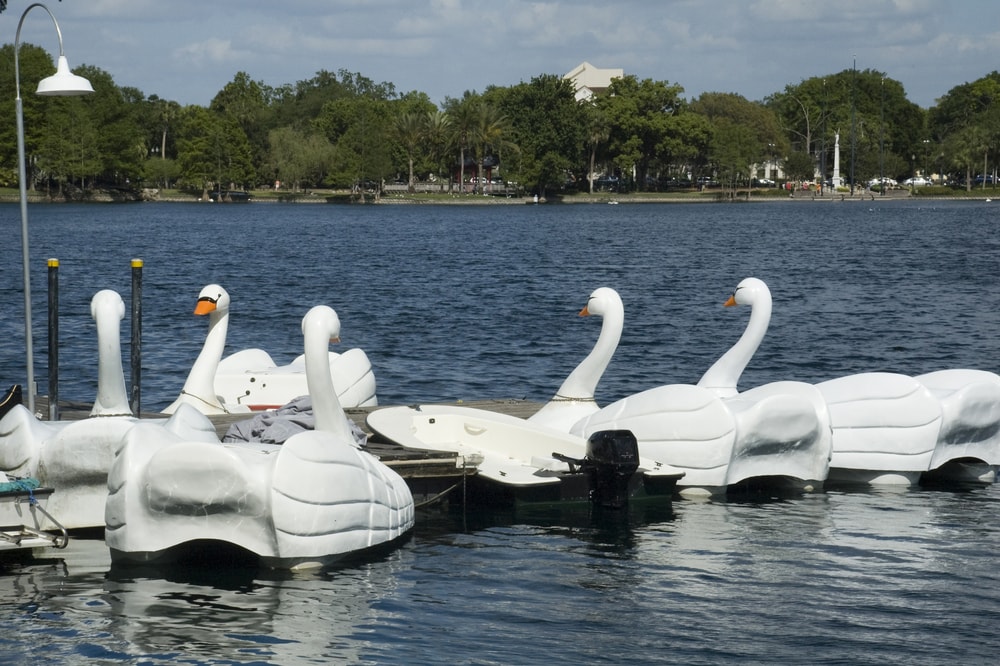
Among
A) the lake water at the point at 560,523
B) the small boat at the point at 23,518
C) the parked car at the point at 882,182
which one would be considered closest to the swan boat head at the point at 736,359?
the lake water at the point at 560,523

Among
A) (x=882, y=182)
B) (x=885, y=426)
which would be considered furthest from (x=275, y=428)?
(x=882, y=182)

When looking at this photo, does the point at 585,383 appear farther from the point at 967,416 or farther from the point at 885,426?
the point at 967,416

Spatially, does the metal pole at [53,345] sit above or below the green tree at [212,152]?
below

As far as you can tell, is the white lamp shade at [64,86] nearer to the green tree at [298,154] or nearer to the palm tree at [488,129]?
the palm tree at [488,129]

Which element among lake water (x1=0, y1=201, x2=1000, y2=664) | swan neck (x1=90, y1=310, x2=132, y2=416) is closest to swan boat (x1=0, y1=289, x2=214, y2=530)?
lake water (x1=0, y1=201, x2=1000, y2=664)

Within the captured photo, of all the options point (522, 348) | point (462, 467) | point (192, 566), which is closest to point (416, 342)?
point (522, 348)

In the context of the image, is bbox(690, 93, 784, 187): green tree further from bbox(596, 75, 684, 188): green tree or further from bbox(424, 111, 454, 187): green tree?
bbox(424, 111, 454, 187): green tree

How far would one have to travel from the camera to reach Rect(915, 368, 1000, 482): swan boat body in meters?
16.0

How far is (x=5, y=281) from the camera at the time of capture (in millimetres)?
48406

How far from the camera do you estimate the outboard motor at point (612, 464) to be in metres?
14.1

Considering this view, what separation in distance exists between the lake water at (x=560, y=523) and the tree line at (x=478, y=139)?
68.9 metres

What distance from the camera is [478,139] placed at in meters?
138

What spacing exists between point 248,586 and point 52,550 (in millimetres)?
2139

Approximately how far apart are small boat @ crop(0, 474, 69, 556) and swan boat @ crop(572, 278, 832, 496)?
6116mm
